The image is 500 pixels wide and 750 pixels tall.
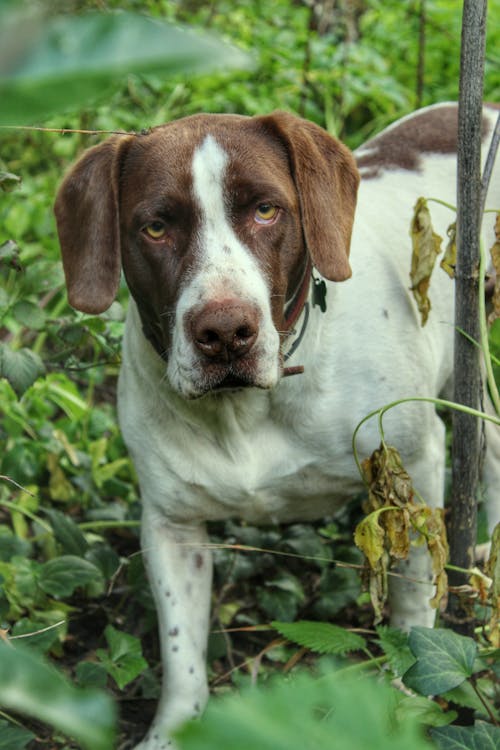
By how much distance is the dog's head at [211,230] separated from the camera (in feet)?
7.06

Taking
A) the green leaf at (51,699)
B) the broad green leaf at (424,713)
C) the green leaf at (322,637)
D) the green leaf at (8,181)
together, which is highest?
the green leaf at (51,699)

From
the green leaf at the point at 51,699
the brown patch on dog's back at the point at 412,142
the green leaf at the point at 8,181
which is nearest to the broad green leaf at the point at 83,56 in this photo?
the green leaf at the point at 51,699

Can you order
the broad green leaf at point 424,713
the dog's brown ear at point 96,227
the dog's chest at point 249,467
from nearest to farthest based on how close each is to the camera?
the broad green leaf at point 424,713, the dog's brown ear at point 96,227, the dog's chest at point 249,467

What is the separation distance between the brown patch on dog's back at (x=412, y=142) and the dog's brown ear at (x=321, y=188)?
0.66 m

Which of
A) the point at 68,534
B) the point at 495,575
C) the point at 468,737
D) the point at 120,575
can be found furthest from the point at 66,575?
the point at 468,737

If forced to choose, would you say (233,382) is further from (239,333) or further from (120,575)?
(120,575)

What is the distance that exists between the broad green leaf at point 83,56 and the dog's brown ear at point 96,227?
2055mm

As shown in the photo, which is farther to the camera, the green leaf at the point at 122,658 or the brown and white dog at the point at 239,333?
the green leaf at the point at 122,658

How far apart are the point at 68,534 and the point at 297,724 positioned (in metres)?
2.46

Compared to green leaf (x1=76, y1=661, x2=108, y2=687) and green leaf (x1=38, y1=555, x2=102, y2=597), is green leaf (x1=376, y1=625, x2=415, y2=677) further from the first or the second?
green leaf (x1=38, y1=555, x2=102, y2=597)

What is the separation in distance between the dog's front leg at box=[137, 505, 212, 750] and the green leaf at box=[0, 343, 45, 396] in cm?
45

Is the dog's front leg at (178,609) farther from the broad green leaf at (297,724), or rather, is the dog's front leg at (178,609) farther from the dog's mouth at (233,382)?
the broad green leaf at (297,724)

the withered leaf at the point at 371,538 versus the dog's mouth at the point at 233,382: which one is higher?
the dog's mouth at the point at 233,382

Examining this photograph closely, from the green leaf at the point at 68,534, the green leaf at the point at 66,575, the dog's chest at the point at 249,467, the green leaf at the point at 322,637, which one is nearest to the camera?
the green leaf at the point at 322,637
